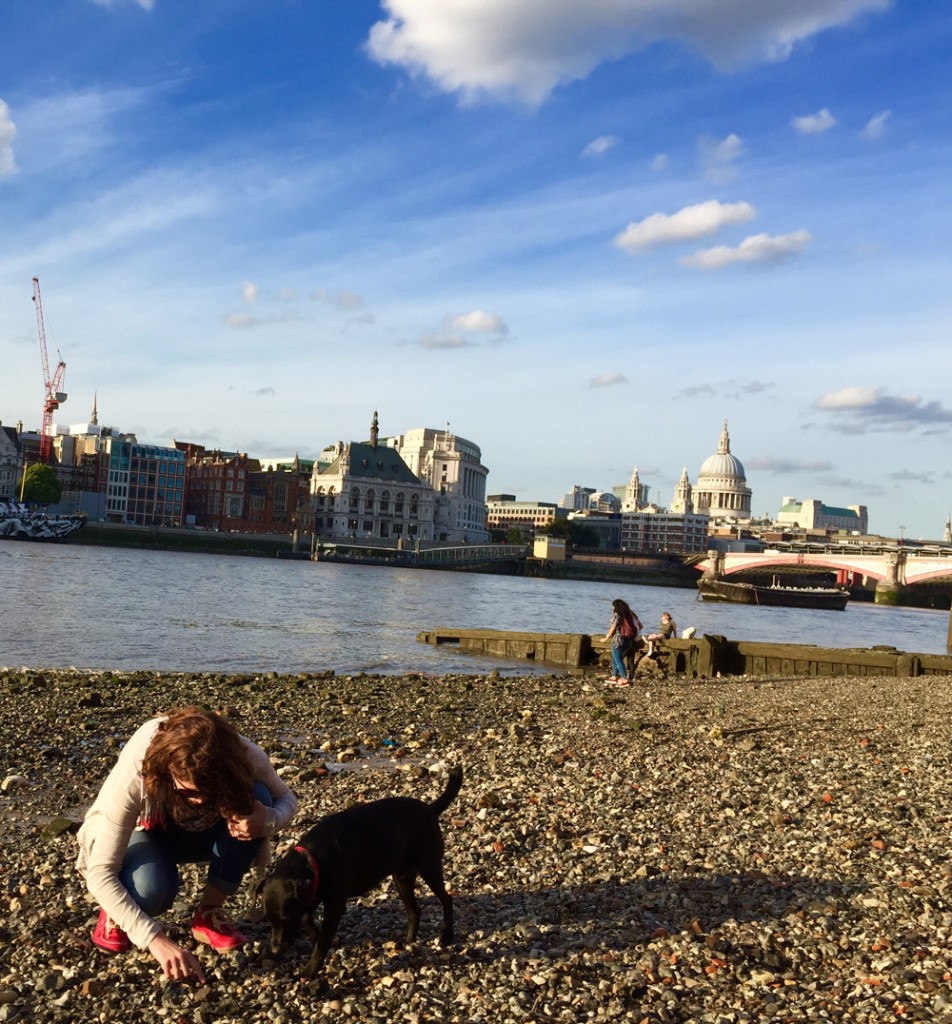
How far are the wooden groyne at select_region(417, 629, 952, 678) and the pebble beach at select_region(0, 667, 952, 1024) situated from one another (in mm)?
9572

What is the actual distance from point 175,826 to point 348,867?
835mm

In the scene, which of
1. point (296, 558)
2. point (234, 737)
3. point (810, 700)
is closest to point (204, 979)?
point (234, 737)

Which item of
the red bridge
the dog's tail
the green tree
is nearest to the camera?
the dog's tail

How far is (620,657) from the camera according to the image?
19.8m

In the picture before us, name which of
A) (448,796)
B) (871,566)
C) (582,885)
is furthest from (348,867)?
(871,566)

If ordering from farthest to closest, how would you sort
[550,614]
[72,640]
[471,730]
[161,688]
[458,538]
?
[458,538]
[550,614]
[72,640]
[161,688]
[471,730]

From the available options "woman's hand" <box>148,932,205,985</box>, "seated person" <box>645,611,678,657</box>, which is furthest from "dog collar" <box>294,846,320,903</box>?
"seated person" <box>645,611,678,657</box>

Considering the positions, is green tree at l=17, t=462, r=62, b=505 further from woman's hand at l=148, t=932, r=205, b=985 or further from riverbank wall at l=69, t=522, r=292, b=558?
woman's hand at l=148, t=932, r=205, b=985

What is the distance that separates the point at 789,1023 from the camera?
4.51 metres

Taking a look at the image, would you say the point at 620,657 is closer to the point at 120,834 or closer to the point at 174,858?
the point at 174,858

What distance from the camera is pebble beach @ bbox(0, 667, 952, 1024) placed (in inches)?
187

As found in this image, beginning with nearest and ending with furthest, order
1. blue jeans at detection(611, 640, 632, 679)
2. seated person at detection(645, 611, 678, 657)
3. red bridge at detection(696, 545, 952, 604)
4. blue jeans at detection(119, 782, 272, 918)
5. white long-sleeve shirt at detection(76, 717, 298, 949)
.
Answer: white long-sleeve shirt at detection(76, 717, 298, 949) → blue jeans at detection(119, 782, 272, 918) → blue jeans at detection(611, 640, 632, 679) → seated person at detection(645, 611, 678, 657) → red bridge at detection(696, 545, 952, 604)

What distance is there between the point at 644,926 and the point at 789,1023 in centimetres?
110

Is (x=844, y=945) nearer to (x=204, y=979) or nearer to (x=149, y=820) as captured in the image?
(x=204, y=979)
